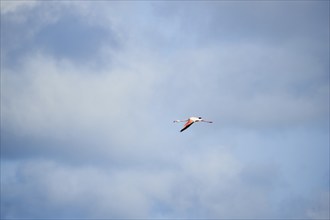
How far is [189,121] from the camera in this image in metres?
128
